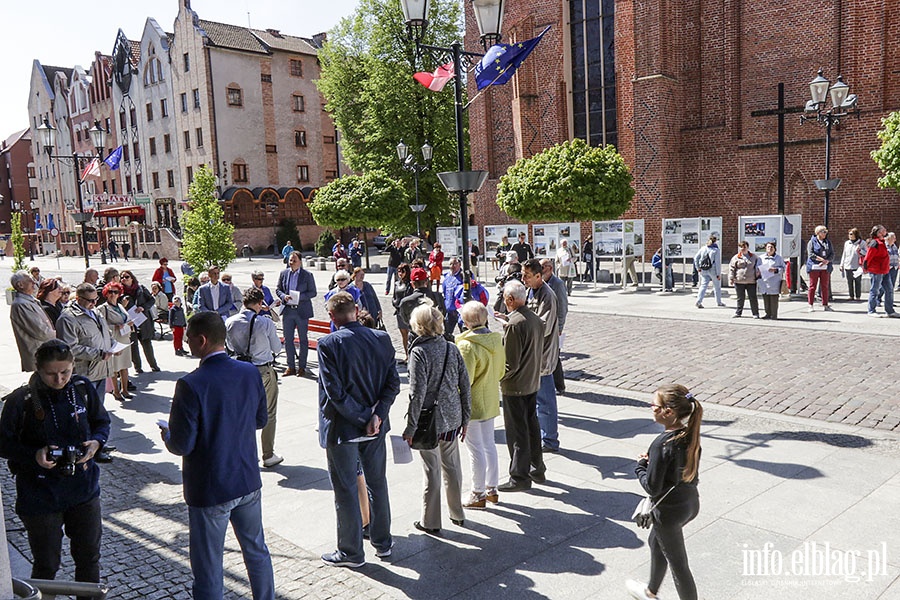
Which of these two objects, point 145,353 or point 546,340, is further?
point 145,353

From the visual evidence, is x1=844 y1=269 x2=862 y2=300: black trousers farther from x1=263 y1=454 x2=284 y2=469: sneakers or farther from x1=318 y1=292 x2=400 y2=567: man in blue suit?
x1=318 y1=292 x2=400 y2=567: man in blue suit

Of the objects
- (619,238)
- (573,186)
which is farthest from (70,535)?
(573,186)

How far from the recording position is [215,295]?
11.2 m

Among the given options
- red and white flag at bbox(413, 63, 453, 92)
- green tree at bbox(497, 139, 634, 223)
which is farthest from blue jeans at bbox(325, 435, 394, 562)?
green tree at bbox(497, 139, 634, 223)

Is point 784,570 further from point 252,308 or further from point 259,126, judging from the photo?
point 259,126

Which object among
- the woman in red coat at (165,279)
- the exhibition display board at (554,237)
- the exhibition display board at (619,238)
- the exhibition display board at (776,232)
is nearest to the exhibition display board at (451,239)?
the exhibition display board at (554,237)

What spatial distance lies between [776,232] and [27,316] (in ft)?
52.7

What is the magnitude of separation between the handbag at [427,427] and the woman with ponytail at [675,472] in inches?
66.9

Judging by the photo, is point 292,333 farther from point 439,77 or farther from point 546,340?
point 546,340

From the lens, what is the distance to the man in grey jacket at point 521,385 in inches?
242

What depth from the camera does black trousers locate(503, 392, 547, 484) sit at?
20.5ft

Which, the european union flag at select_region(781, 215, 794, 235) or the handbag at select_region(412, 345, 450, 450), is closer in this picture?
the handbag at select_region(412, 345, 450, 450)

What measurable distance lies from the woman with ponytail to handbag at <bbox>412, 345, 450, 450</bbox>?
170 centimetres

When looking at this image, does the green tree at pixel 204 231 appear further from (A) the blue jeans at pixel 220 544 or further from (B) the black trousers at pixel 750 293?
(A) the blue jeans at pixel 220 544
